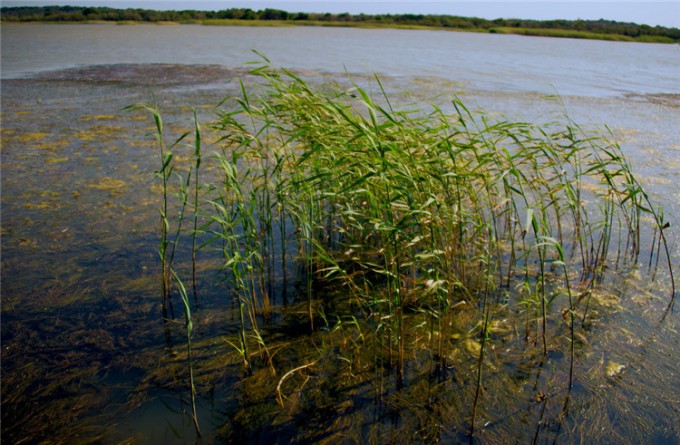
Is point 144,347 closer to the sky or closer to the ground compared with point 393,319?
closer to the ground

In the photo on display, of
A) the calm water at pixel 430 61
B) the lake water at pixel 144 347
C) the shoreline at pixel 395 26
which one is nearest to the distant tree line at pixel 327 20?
the shoreline at pixel 395 26

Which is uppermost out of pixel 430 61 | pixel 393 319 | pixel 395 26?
pixel 395 26

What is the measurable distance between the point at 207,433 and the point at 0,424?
113 cm

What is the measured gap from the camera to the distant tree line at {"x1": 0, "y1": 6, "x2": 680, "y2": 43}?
4469 centimetres

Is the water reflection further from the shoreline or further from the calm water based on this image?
the shoreline

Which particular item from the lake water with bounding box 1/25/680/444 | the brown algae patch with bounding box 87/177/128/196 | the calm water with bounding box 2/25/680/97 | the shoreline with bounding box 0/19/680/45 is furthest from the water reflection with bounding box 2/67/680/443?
the shoreline with bounding box 0/19/680/45

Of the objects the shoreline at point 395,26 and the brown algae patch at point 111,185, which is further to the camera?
the shoreline at point 395,26

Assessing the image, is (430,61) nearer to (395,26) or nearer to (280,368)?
(280,368)

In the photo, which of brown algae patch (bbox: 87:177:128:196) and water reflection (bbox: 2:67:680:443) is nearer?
water reflection (bbox: 2:67:680:443)

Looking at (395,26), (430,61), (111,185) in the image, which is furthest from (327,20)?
(111,185)

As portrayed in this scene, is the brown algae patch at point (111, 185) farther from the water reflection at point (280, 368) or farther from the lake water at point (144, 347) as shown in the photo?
the water reflection at point (280, 368)

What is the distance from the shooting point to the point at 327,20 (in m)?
56.2

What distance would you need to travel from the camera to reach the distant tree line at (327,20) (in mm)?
44688

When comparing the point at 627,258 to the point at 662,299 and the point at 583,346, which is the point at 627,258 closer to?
the point at 662,299
